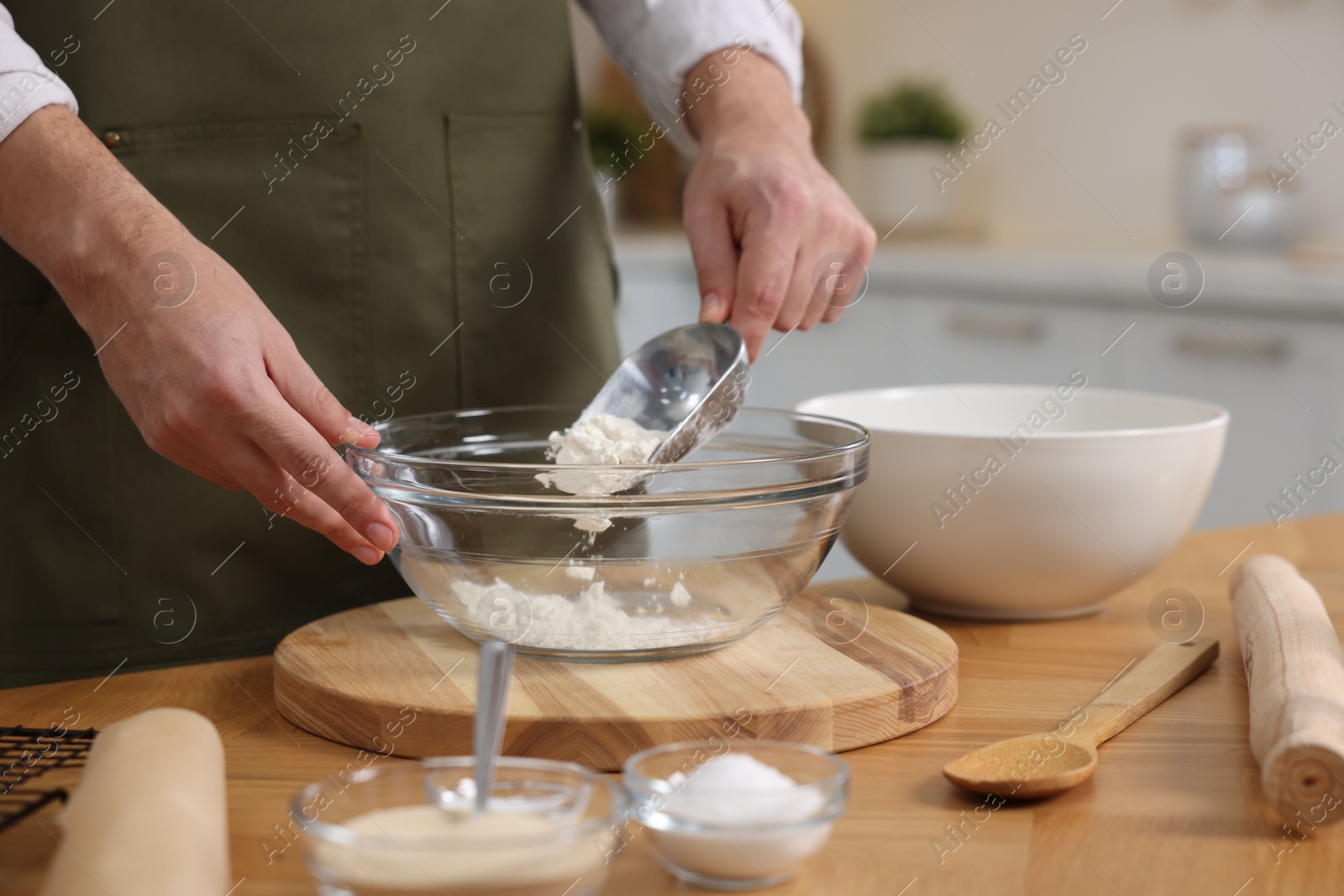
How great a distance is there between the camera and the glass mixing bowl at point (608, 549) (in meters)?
0.74

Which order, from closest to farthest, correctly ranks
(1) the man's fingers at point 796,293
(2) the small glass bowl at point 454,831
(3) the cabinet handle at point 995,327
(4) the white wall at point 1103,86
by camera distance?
(2) the small glass bowl at point 454,831, (1) the man's fingers at point 796,293, (3) the cabinet handle at point 995,327, (4) the white wall at point 1103,86

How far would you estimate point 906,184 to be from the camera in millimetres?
3092

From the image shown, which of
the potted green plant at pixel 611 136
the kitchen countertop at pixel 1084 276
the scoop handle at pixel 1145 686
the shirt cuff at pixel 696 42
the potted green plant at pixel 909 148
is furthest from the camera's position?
the potted green plant at pixel 611 136

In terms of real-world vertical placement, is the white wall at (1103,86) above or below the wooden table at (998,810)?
above

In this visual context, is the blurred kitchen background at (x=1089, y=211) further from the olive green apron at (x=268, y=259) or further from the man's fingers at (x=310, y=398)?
the man's fingers at (x=310, y=398)

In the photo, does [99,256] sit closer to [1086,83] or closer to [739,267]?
[739,267]

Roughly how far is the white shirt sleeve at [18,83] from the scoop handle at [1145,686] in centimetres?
70

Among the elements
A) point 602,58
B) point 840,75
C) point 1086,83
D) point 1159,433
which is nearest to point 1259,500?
point 1086,83

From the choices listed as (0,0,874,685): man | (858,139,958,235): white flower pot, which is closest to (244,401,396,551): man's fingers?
(0,0,874,685): man

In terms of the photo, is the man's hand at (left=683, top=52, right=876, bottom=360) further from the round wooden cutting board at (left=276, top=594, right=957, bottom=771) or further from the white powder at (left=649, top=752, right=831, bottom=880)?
the white powder at (left=649, top=752, right=831, bottom=880)

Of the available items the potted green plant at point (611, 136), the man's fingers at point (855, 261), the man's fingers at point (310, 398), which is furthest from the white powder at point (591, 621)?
the potted green plant at point (611, 136)

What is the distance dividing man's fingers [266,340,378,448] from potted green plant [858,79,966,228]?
252cm

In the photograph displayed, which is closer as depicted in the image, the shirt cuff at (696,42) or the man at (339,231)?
the man at (339,231)

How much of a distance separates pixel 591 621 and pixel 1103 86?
2.56 meters
